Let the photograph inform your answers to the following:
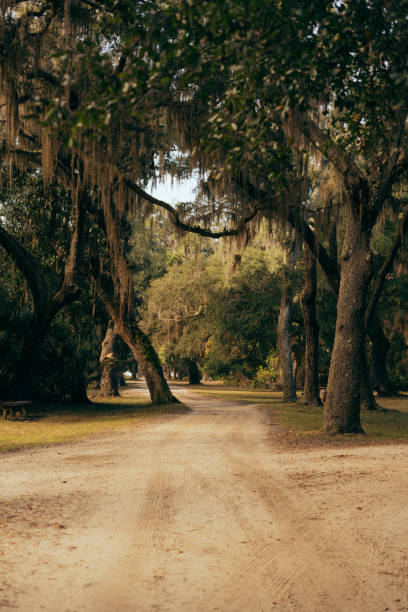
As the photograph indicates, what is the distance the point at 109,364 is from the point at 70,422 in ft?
42.3

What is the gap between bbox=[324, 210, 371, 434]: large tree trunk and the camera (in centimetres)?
1267

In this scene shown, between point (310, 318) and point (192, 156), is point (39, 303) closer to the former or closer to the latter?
point (192, 156)

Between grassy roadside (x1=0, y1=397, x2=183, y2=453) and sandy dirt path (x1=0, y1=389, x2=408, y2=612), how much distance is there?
115 inches

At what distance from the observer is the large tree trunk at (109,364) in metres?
28.8

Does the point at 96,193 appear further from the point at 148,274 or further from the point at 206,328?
the point at 148,274

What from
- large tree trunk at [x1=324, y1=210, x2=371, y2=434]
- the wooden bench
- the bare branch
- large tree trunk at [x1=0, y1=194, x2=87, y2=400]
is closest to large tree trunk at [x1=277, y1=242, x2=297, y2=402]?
the bare branch

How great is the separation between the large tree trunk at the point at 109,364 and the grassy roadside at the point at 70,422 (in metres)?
6.57

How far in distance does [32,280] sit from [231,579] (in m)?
15.2

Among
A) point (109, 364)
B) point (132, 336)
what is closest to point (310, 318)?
point (132, 336)

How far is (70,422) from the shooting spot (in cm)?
1614

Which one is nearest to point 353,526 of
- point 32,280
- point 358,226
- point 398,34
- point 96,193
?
point 398,34

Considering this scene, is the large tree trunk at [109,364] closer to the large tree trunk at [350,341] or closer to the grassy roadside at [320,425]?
the grassy roadside at [320,425]

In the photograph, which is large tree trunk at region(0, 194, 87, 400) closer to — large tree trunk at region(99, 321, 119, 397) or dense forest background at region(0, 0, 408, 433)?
dense forest background at region(0, 0, 408, 433)

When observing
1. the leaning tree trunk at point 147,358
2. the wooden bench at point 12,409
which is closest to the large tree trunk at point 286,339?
the leaning tree trunk at point 147,358
